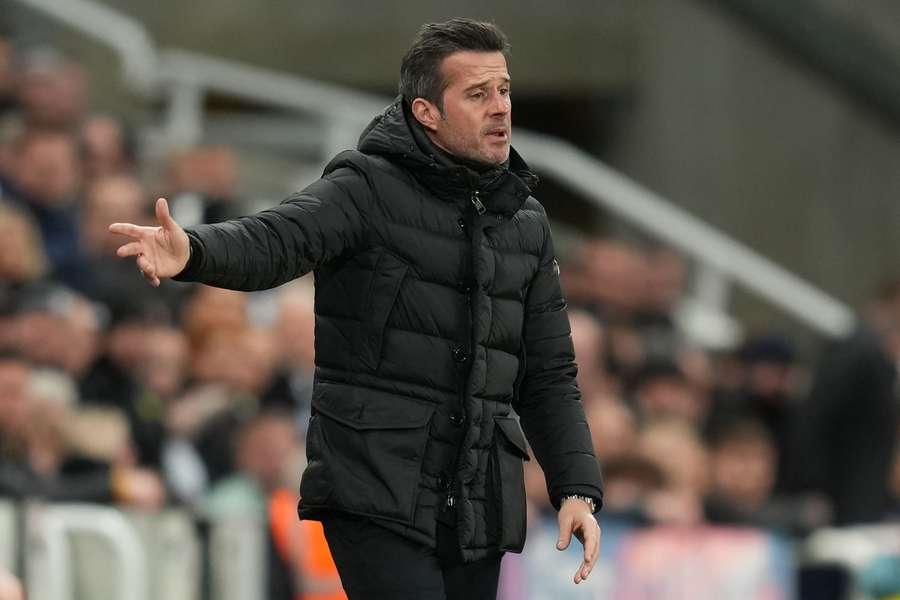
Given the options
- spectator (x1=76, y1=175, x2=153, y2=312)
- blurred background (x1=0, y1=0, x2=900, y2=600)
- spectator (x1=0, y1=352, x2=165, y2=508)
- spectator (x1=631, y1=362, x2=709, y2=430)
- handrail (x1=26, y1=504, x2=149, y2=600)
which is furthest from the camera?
spectator (x1=631, y1=362, x2=709, y2=430)

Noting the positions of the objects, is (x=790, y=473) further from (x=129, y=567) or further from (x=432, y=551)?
(x=432, y=551)

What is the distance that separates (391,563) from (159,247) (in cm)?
86

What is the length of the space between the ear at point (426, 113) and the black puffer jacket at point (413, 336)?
0.04 meters

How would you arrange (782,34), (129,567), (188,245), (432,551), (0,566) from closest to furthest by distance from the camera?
(188,245)
(432,551)
(0,566)
(129,567)
(782,34)

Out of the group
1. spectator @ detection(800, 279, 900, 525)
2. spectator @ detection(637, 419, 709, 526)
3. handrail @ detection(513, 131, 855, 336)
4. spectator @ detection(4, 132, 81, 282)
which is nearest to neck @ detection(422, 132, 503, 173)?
spectator @ detection(637, 419, 709, 526)

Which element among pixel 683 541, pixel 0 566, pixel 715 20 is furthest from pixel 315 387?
pixel 715 20

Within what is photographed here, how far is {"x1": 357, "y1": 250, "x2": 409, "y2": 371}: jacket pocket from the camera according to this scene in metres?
4.63

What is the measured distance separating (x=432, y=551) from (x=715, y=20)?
34.8ft

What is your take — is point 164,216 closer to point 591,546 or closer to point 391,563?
point 391,563

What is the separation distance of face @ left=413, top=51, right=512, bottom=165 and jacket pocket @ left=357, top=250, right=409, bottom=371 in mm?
289

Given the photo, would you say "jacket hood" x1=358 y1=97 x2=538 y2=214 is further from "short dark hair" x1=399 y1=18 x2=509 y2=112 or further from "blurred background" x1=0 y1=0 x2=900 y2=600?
"blurred background" x1=0 y1=0 x2=900 y2=600

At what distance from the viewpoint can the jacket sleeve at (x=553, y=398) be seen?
484 cm

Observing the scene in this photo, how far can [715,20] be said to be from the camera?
14.8 metres

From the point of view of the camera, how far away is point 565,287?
1185 centimetres
